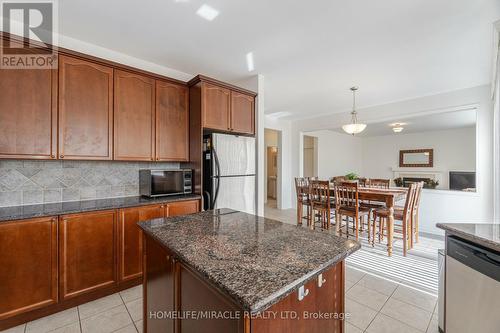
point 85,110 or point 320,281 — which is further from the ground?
point 85,110

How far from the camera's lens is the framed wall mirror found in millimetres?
7527

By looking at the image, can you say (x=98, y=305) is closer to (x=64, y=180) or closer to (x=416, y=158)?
(x=64, y=180)

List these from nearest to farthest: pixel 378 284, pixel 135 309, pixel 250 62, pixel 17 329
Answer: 1. pixel 17 329
2. pixel 135 309
3. pixel 378 284
4. pixel 250 62

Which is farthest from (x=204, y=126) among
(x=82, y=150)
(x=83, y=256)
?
(x=83, y=256)

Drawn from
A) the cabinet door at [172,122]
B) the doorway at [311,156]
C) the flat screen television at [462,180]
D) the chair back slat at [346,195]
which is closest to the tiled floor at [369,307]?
the chair back slat at [346,195]

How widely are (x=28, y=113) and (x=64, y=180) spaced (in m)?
0.73

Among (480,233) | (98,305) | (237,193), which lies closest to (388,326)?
(480,233)

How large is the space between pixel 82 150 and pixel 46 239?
84 cm

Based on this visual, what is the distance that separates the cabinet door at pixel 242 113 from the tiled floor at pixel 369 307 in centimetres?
222

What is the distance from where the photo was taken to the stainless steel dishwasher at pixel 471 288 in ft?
4.00

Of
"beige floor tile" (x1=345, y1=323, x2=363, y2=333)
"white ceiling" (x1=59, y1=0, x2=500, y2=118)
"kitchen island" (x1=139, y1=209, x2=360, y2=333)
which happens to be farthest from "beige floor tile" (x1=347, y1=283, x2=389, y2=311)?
"white ceiling" (x1=59, y1=0, x2=500, y2=118)

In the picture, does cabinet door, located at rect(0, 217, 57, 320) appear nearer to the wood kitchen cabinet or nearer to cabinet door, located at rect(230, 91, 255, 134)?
the wood kitchen cabinet

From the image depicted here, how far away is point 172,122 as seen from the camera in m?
2.86

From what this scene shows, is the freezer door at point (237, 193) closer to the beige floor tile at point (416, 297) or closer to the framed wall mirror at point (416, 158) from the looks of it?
the beige floor tile at point (416, 297)
